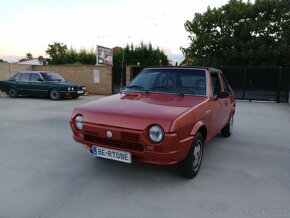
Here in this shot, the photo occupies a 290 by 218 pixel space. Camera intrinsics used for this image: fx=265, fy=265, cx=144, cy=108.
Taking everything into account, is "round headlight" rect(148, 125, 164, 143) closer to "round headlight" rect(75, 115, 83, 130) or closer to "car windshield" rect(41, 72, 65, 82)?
"round headlight" rect(75, 115, 83, 130)

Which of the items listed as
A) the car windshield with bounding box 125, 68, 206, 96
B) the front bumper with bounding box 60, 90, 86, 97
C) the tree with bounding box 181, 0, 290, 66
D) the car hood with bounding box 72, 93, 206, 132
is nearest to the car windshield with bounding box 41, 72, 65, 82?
the front bumper with bounding box 60, 90, 86, 97

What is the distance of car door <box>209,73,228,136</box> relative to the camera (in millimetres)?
4371

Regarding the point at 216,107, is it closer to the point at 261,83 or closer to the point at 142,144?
the point at 142,144

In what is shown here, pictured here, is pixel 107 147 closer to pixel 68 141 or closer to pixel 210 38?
pixel 68 141

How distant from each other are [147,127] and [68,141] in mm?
2958

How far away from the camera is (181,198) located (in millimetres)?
3191

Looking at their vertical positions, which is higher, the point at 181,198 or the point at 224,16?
the point at 224,16

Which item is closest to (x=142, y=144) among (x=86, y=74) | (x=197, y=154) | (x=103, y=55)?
(x=197, y=154)

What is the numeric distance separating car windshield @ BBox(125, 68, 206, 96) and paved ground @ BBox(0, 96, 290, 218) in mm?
1257

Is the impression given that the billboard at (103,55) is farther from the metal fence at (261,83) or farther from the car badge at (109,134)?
the car badge at (109,134)

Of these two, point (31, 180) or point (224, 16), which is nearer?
point (31, 180)

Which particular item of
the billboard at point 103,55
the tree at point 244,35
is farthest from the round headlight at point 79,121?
the tree at point 244,35

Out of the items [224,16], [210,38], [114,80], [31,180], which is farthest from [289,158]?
[224,16]

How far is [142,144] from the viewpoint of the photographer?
3.21 metres
